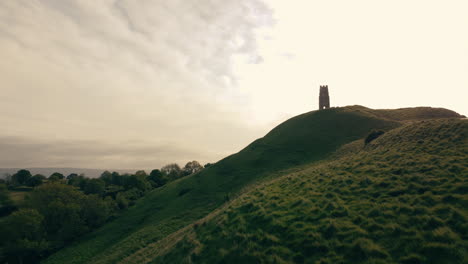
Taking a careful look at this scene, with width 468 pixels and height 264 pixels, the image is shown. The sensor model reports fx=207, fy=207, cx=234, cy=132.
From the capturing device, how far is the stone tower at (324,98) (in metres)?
92.4

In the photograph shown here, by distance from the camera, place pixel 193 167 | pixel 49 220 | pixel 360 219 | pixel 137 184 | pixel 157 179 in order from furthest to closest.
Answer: pixel 193 167, pixel 157 179, pixel 137 184, pixel 49 220, pixel 360 219

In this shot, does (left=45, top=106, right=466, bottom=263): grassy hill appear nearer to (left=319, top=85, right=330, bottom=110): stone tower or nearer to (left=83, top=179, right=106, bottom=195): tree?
(left=319, top=85, right=330, bottom=110): stone tower

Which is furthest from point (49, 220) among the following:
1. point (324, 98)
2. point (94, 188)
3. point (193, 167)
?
point (324, 98)

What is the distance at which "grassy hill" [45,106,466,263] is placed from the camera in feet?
64.9

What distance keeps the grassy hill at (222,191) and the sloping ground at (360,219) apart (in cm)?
34

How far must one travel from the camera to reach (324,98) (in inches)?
3652

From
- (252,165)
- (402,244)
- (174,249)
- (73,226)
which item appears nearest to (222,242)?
(174,249)

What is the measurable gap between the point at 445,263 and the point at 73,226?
61.6 metres

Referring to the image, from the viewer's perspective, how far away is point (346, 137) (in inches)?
2152

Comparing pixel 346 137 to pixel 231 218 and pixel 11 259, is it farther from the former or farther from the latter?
pixel 11 259

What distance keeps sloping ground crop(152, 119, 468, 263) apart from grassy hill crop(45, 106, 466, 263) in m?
0.34

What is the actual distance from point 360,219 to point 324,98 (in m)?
87.8

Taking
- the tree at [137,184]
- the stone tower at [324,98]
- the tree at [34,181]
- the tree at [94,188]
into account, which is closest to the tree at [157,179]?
the tree at [137,184]

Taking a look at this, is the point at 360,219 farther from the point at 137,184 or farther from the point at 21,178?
the point at 21,178
